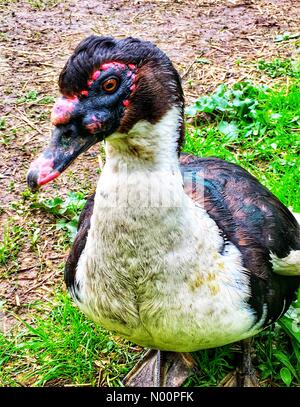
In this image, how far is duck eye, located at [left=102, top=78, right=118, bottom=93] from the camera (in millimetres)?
1840

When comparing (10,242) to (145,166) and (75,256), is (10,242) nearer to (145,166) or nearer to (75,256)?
(75,256)

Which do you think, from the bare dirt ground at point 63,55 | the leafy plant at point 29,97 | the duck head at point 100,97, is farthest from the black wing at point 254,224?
the leafy plant at point 29,97

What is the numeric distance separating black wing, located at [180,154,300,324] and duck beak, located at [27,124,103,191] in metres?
0.80

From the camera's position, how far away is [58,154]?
186cm

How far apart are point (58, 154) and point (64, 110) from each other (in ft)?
0.48

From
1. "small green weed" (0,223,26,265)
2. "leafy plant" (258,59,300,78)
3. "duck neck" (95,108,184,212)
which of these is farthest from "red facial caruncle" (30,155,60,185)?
"leafy plant" (258,59,300,78)

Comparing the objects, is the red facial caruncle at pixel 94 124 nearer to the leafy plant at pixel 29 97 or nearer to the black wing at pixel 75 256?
the black wing at pixel 75 256

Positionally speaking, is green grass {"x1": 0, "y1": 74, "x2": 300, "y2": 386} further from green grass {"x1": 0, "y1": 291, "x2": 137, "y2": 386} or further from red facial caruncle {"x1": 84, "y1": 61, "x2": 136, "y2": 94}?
red facial caruncle {"x1": 84, "y1": 61, "x2": 136, "y2": 94}

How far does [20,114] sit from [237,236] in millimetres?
2846

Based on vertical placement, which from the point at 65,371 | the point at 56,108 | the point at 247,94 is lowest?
the point at 65,371

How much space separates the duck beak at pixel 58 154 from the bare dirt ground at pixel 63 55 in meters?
1.56

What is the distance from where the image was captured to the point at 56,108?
6.03ft
